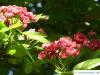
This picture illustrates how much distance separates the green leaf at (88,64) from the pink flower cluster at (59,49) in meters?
0.14

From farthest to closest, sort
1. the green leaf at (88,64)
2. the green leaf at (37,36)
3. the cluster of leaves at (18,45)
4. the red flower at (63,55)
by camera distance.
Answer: the green leaf at (37,36)
the cluster of leaves at (18,45)
the red flower at (63,55)
the green leaf at (88,64)

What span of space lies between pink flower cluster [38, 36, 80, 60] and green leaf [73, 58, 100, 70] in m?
0.14

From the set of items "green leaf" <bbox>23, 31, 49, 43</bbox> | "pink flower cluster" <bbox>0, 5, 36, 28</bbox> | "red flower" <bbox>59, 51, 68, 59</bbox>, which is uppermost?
"pink flower cluster" <bbox>0, 5, 36, 28</bbox>

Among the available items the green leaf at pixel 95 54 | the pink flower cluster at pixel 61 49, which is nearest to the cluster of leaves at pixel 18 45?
the pink flower cluster at pixel 61 49

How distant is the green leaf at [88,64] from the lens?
119 inches

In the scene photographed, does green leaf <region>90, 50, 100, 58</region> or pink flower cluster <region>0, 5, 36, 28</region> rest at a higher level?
pink flower cluster <region>0, 5, 36, 28</region>

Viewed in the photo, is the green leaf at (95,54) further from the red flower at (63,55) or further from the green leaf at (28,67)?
the green leaf at (28,67)

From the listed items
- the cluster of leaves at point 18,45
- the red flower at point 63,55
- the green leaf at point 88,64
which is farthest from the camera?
the cluster of leaves at point 18,45

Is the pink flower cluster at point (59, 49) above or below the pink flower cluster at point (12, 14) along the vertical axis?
below

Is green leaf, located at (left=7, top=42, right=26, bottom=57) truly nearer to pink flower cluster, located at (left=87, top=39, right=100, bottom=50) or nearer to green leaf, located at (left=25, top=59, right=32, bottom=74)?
green leaf, located at (left=25, top=59, right=32, bottom=74)

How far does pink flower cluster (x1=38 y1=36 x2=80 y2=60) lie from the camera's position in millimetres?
3201

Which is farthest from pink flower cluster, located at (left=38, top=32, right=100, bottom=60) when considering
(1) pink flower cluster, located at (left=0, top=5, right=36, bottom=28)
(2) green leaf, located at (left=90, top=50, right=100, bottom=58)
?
(1) pink flower cluster, located at (left=0, top=5, right=36, bottom=28)

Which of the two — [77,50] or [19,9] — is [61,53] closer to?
[77,50]

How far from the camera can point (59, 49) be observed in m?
3.23
